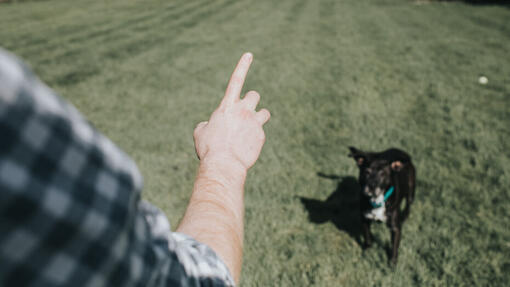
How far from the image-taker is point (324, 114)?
6.06 metres

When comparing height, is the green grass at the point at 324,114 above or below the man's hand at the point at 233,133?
below

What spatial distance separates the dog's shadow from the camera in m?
3.81

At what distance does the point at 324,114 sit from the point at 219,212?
5.19 m

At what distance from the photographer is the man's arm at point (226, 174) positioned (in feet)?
3.48

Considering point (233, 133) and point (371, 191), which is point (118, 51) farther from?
point (233, 133)

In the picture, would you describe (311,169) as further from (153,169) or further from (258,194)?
(153,169)

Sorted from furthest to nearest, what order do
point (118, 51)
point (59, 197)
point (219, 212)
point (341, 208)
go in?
point (118, 51) < point (341, 208) < point (219, 212) < point (59, 197)

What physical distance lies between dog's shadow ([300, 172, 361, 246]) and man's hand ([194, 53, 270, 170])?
276 cm

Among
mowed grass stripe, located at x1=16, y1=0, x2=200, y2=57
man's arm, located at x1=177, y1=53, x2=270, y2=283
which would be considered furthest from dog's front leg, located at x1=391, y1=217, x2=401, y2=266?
mowed grass stripe, located at x1=16, y1=0, x2=200, y2=57

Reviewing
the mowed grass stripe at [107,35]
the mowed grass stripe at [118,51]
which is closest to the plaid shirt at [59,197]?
the mowed grass stripe at [118,51]

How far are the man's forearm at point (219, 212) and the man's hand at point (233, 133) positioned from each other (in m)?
0.04

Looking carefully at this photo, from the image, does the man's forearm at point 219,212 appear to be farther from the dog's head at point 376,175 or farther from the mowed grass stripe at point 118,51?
the mowed grass stripe at point 118,51

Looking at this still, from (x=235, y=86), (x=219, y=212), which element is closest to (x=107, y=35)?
(x=235, y=86)

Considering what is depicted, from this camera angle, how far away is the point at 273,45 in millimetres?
10469
